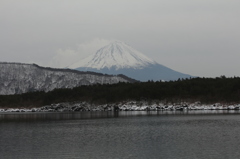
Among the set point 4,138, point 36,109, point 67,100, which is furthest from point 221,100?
point 4,138

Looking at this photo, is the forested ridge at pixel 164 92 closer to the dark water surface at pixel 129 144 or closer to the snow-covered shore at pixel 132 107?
the snow-covered shore at pixel 132 107

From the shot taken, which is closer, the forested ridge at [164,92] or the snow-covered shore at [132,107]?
the snow-covered shore at [132,107]

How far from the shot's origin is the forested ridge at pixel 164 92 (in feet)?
484

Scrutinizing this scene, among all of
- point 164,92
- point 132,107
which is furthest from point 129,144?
point 164,92

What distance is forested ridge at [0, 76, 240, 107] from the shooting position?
484 feet

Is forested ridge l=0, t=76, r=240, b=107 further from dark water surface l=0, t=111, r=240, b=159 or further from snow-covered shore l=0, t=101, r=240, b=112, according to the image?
dark water surface l=0, t=111, r=240, b=159

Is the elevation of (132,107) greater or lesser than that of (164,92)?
lesser

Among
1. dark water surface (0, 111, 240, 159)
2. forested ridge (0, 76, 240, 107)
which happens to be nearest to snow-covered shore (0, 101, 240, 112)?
forested ridge (0, 76, 240, 107)

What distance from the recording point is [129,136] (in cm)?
5825

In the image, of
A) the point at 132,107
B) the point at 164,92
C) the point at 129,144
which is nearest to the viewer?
the point at 129,144

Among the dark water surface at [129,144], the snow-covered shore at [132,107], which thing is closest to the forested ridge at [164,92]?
the snow-covered shore at [132,107]

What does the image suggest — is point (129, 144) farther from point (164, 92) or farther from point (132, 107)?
point (164, 92)

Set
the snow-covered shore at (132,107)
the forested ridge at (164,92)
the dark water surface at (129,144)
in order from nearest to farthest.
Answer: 1. the dark water surface at (129,144)
2. the snow-covered shore at (132,107)
3. the forested ridge at (164,92)

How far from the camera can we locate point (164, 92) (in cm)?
15950
